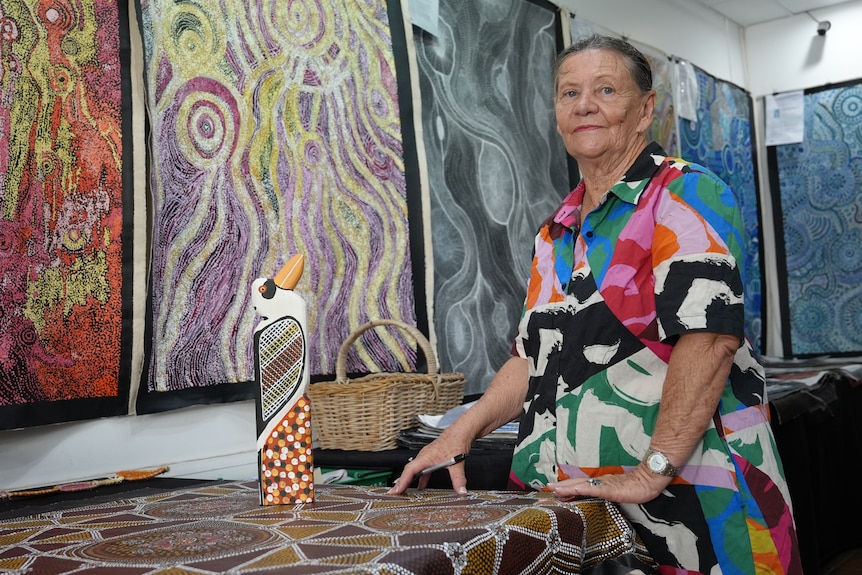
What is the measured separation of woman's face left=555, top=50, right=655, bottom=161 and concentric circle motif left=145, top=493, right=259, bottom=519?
2.64 feet

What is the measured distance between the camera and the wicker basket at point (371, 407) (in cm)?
209

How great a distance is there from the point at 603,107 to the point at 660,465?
63cm

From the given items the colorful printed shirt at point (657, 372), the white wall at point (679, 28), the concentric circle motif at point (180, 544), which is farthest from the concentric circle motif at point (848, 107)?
the concentric circle motif at point (180, 544)

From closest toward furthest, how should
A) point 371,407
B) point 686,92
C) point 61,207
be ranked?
Result: 1. point 61,207
2. point 371,407
3. point 686,92

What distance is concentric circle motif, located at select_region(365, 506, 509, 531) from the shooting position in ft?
3.14

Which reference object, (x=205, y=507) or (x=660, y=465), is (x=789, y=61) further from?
(x=205, y=507)

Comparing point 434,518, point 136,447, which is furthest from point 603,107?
point 136,447

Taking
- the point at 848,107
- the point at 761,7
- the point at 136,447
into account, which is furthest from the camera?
the point at 761,7

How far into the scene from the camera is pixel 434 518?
3.31 feet

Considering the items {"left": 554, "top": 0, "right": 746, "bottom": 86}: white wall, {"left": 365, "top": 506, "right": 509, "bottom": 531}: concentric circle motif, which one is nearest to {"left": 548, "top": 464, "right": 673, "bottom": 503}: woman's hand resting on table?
{"left": 365, "top": 506, "right": 509, "bottom": 531}: concentric circle motif

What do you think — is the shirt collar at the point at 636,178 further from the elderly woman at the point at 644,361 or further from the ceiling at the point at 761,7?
the ceiling at the point at 761,7

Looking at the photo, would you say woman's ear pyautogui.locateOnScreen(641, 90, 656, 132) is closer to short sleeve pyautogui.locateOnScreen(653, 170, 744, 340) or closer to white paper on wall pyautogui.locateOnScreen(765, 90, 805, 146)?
short sleeve pyautogui.locateOnScreen(653, 170, 744, 340)

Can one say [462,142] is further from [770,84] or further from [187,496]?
[770,84]

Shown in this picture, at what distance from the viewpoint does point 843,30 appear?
5016mm
